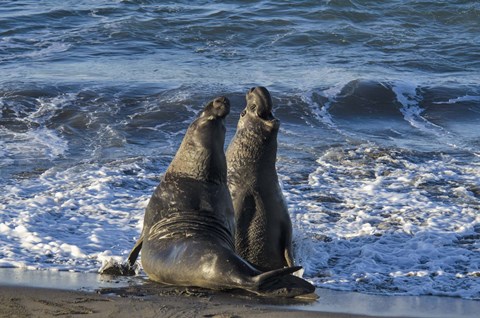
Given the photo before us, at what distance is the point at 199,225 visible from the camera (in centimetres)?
727

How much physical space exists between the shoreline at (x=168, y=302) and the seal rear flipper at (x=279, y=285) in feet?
0.16

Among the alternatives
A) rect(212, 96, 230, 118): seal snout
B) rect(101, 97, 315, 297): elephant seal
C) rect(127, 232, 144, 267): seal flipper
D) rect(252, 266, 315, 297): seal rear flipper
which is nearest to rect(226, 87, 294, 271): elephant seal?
rect(101, 97, 315, 297): elephant seal

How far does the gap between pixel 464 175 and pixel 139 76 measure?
25.5 ft

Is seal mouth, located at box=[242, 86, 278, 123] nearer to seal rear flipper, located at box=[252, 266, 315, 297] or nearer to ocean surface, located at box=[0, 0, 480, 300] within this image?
ocean surface, located at box=[0, 0, 480, 300]

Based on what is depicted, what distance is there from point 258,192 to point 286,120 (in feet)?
22.3

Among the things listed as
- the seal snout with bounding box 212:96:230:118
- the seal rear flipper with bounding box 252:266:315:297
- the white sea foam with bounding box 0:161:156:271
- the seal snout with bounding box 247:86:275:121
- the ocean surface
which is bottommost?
the ocean surface

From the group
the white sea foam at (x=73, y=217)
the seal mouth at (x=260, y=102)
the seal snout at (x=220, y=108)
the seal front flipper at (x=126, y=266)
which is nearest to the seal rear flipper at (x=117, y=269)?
the seal front flipper at (x=126, y=266)

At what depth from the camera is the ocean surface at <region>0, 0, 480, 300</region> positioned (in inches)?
343

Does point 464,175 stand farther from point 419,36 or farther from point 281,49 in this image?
point 419,36

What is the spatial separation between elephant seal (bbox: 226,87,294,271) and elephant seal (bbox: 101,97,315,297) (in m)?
0.54

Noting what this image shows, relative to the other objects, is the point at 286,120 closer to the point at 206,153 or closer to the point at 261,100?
the point at 261,100

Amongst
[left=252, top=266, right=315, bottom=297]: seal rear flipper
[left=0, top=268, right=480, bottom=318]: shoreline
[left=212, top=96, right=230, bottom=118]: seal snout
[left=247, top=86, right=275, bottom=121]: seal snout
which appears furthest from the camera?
[left=247, top=86, right=275, bottom=121]: seal snout

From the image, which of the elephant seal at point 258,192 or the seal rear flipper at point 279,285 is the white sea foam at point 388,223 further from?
the seal rear flipper at point 279,285

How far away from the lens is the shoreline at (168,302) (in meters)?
6.32
